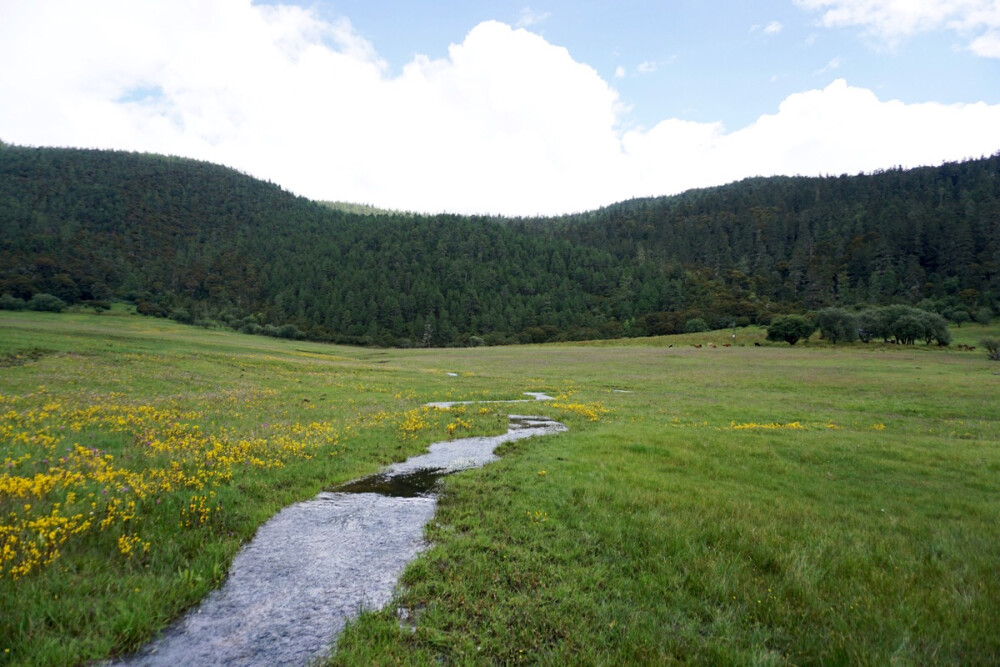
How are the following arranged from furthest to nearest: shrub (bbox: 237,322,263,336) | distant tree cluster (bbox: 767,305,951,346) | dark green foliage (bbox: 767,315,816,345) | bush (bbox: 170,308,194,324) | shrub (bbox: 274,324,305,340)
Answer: shrub (bbox: 274,324,305,340) < shrub (bbox: 237,322,263,336) < bush (bbox: 170,308,194,324) < dark green foliage (bbox: 767,315,816,345) < distant tree cluster (bbox: 767,305,951,346)

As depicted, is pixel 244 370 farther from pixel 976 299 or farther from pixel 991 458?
pixel 976 299

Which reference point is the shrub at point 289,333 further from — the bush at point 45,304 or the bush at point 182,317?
the bush at point 45,304

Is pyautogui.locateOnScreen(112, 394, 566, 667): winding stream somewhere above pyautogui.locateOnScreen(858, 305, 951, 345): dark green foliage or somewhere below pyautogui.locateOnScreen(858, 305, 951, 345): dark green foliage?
below

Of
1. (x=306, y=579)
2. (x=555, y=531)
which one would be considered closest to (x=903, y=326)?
(x=555, y=531)

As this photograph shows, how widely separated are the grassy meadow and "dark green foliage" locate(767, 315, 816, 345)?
94.5 metres

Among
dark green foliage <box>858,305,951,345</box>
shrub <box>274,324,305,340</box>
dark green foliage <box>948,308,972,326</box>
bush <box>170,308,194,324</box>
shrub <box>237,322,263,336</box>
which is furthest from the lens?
shrub <box>274,324,305,340</box>

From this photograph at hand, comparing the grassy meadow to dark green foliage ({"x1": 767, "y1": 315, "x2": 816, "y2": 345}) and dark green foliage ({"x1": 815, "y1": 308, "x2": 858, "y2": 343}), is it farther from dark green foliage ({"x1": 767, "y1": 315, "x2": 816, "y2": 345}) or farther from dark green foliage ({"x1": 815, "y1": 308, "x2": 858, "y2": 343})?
dark green foliage ({"x1": 815, "y1": 308, "x2": 858, "y2": 343})

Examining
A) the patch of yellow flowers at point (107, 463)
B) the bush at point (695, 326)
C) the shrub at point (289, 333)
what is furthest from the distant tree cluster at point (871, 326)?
the shrub at point (289, 333)

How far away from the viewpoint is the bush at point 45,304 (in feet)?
403

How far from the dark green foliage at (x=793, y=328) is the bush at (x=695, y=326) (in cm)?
4824

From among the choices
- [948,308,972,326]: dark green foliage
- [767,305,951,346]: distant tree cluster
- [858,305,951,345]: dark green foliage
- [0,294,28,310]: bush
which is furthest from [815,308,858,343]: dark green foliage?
[0,294,28,310]: bush

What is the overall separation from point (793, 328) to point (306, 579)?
401ft

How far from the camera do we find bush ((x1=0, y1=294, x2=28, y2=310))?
117 metres

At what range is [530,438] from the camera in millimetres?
18953
